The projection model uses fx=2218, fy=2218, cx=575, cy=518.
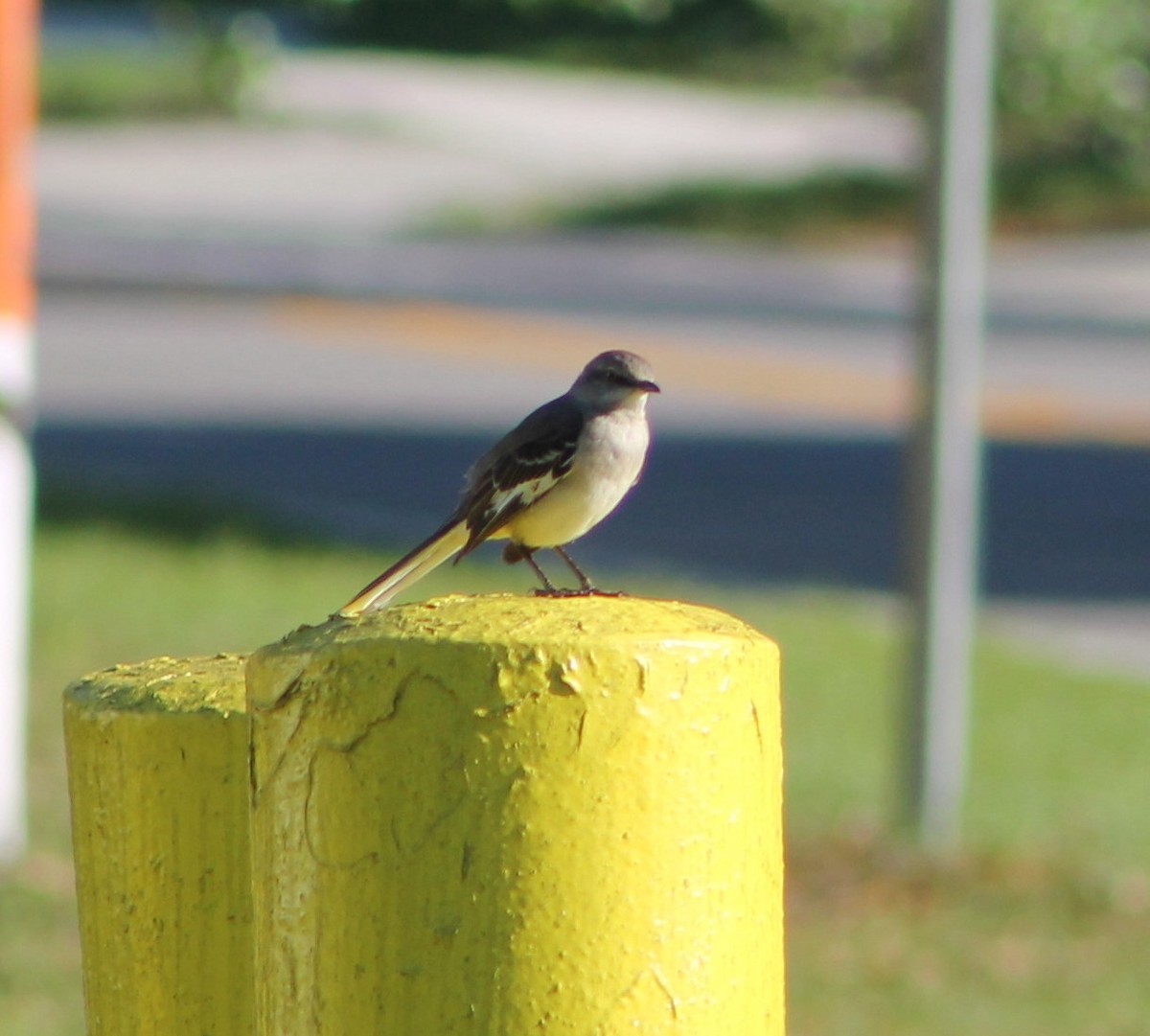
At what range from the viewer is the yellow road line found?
65.1ft

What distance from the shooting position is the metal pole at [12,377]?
281 inches

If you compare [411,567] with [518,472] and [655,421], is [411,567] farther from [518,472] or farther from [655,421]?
[655,421]

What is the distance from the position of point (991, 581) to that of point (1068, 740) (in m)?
3.53

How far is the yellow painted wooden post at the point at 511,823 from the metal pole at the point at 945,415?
5959 mm

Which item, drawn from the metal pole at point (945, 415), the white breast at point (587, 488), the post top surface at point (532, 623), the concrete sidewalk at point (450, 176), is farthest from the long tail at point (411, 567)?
the concrete sidewalk at point (450, 176)

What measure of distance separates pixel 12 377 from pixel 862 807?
3.68 metres

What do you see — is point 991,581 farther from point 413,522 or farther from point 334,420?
point 334,420

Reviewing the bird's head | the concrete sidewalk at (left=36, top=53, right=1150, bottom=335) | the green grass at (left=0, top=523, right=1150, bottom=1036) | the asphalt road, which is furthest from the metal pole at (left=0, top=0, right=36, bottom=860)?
the concrete sidewalk at (left=36, top=53, right=1150, bottom=335)

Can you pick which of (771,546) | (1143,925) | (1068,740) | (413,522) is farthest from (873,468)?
(1143,925)

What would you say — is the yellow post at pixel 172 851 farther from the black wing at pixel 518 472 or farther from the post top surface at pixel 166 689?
the black wing at pixel 518 472

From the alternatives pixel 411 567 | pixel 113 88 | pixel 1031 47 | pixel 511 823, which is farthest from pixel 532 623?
pixel 113 88

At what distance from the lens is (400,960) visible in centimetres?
208

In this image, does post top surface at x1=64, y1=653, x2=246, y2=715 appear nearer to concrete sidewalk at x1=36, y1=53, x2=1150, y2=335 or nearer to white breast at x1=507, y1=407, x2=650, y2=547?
white breast at x1=507, y1=407, x2=650, y2=547

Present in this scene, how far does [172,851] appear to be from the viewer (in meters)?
2.45
